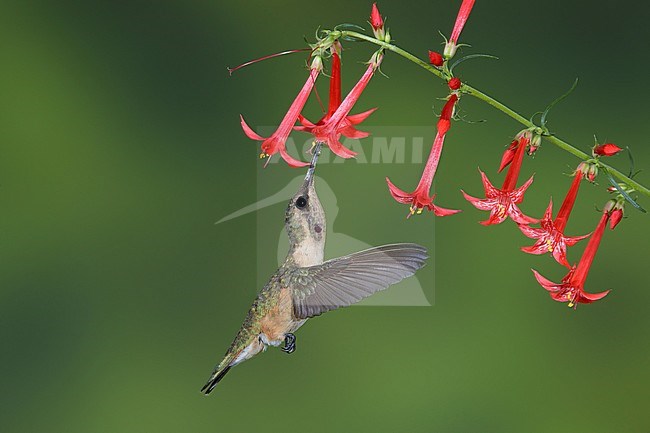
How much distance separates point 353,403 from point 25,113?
1.34 meters

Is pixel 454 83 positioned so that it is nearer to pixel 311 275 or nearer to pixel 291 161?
pixel 291 161

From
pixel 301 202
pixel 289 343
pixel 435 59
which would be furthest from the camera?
pixel 289 343

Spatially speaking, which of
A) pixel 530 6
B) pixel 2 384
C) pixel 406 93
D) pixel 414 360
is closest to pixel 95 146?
pixel 2 384

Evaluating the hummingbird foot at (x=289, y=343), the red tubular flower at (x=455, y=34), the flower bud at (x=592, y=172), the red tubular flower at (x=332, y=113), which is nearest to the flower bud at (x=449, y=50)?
the red tubular flower at (x=455, y=34)

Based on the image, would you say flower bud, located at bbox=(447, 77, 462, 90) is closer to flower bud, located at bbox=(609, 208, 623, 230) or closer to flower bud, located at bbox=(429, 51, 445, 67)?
flower bud, located at bbox=(429, 51, 445, 67)

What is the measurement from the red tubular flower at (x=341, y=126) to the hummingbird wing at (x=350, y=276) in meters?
0.15

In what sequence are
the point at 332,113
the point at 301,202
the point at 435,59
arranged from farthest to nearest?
the point at 301,202 → the point at 332,113 → the point at 435,59

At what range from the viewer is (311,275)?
1198 millimetres

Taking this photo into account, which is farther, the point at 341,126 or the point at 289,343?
the point at 289,343

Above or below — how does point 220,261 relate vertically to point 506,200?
above

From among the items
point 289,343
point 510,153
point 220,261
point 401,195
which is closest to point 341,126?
point 401,195

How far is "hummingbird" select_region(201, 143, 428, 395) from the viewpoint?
1094 millimetres

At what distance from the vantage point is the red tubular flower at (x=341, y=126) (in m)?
1.00

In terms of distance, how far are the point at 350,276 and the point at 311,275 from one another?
67 millimetres
